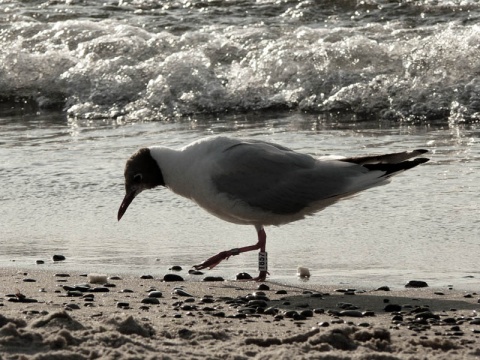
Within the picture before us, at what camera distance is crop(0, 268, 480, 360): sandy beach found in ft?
12.9

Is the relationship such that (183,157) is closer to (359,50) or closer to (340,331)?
(340,331)

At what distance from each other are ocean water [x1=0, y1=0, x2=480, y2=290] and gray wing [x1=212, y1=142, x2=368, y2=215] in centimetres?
35

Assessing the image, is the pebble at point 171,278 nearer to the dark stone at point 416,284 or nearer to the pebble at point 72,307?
the pebble at point 72,307

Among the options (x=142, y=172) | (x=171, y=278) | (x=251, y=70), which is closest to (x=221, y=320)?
(x=171, y=278)

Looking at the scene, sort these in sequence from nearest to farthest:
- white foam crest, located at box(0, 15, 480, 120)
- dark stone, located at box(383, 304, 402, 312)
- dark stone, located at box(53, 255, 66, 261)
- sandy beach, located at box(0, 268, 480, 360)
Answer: sandy beach, located at box(0, 268, 480, 360) < dark stone, located at box(383, 304, 402, 312) < dark stone, located at box(53, 255, 66, 261) < white foam crest, located at box(0, 15, 480, 120)

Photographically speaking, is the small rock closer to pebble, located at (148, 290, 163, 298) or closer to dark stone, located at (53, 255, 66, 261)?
pebble, located at (148, 290, 163, 298)

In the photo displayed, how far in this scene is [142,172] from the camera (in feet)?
20.7

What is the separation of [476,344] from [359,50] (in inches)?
341

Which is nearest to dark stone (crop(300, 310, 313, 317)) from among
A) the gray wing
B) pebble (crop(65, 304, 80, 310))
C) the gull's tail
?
pebble (crop(65, 304, 80, 310))

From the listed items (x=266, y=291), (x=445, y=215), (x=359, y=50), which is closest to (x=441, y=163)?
(x=445, y=215)

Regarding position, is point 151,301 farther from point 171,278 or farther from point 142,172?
point 142,172

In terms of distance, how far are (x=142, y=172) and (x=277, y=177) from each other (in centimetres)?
79

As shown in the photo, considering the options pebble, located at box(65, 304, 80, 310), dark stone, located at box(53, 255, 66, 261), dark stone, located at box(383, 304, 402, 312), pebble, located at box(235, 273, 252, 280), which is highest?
pebble, located at box(65, 304, 80, 310)

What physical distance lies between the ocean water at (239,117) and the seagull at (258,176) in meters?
0.32
